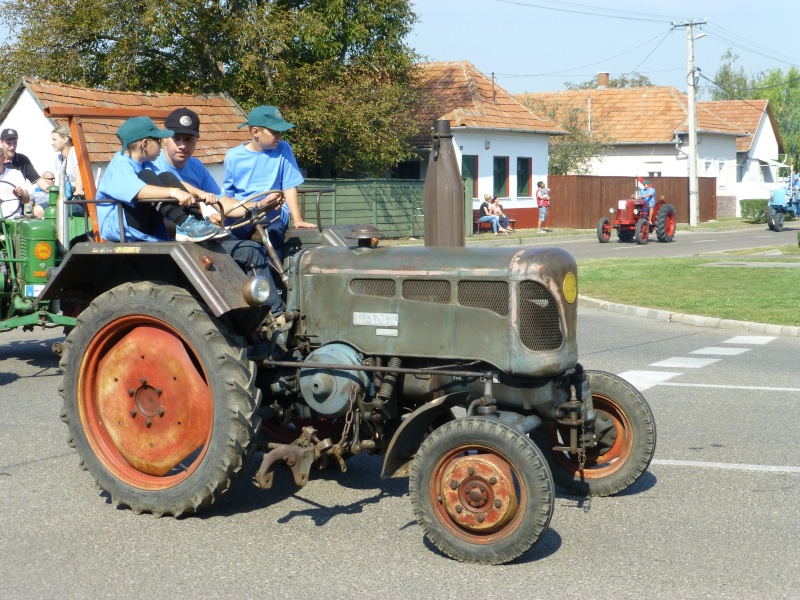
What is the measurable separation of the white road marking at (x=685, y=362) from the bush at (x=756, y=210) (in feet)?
Answer: 118

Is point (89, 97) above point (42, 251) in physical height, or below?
above

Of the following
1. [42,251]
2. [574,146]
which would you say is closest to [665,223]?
[574,146]

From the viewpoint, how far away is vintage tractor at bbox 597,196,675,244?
1156 inches

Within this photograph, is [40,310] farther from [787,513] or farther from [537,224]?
[537,224]

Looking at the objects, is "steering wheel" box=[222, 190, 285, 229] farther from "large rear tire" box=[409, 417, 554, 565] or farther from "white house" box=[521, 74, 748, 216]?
"white house" box=[521, 74, 748, 216]

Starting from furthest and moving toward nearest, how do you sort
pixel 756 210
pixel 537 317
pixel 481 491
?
pixel 756 210, pixel 537 317, pixel 481 491

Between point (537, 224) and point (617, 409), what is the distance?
33.8m

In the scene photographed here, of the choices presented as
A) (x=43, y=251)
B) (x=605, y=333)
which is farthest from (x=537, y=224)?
(x=43, y=251)

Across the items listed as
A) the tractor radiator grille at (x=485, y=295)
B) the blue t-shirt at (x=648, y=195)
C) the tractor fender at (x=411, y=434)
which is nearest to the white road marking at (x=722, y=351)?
the tractor fender at (x=411, y=434)

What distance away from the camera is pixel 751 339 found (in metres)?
11.5

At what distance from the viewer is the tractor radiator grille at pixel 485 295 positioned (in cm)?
449

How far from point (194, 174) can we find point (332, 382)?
82.0 inches

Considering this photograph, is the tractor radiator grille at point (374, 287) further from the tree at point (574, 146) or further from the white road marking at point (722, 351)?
the tree at point (574, 146)

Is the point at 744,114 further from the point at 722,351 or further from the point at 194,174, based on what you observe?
the point at 194,174
